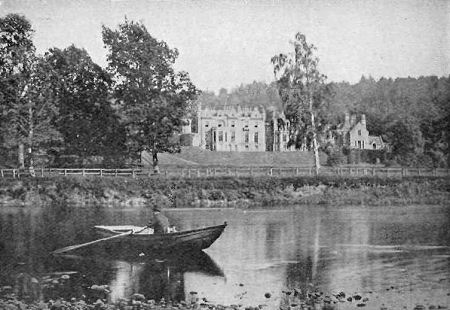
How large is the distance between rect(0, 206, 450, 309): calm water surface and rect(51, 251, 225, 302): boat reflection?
0.09ft

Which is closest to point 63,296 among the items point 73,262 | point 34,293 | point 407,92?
point 34,293

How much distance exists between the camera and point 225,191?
1481 inches

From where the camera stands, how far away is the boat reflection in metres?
14.3

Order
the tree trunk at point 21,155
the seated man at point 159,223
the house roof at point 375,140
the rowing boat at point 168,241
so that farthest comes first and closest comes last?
1. the house roof at point 375,140
2. the tree trunk at point 21,155
3. the seated man at point 159,223
4. the rowing boat at point 168,241

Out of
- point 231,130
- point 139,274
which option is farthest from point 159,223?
point 231,130

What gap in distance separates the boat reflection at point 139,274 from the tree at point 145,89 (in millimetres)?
23287

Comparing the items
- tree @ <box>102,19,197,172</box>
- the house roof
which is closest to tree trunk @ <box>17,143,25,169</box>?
tree @ <box>102,19,197,172</box>

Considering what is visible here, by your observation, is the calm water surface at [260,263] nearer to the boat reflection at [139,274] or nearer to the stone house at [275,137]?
the boat reflection at [139,274]

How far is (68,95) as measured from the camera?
1753 inches

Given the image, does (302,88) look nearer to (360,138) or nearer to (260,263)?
(260,263)

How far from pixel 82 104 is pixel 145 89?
547 centimetres

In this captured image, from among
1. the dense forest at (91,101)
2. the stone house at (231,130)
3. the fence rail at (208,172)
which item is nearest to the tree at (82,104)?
the dense forest at (91,101)

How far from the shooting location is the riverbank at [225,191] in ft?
121

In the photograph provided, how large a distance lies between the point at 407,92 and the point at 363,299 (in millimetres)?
94387
